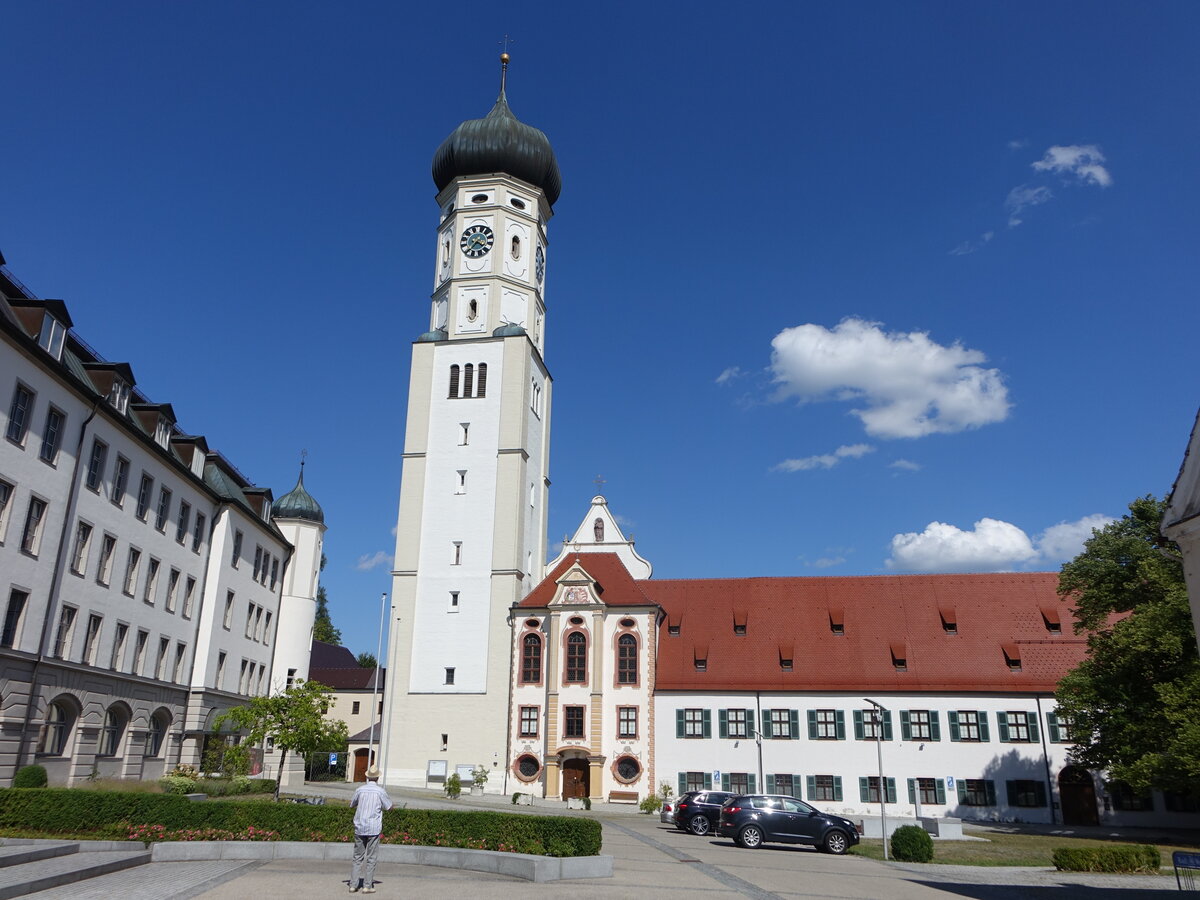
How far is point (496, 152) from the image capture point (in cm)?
6119

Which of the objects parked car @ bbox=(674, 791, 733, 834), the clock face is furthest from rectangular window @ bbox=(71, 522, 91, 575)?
the clock face

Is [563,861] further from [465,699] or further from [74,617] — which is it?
[465,699]

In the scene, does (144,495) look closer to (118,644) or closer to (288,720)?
(118,644)

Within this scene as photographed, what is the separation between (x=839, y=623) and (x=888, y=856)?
26397 millimetres

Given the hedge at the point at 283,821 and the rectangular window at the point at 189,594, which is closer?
the hedge at the point at 283,821

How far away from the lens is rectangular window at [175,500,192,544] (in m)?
38.7

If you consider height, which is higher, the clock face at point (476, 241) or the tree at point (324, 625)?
the clock face at point (476, 241)

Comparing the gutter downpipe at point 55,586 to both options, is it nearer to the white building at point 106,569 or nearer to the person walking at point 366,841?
the white building at point 106,569

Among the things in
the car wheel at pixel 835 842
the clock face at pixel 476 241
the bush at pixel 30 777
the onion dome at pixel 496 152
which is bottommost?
the car wheel at pixel 835 842

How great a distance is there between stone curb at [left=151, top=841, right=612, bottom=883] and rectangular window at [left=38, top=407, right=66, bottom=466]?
14829mm

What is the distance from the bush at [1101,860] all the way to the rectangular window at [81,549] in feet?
96.7

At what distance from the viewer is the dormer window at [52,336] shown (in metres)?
28.4

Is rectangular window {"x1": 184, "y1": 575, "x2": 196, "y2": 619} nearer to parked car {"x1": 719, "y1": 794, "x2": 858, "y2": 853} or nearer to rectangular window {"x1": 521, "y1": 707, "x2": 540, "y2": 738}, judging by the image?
rectangular window {"x1": 521, "y1": 707, "x2": 540, "y2": 738}

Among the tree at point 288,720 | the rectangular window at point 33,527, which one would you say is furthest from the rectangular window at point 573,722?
the rectangular window at point 33,527
